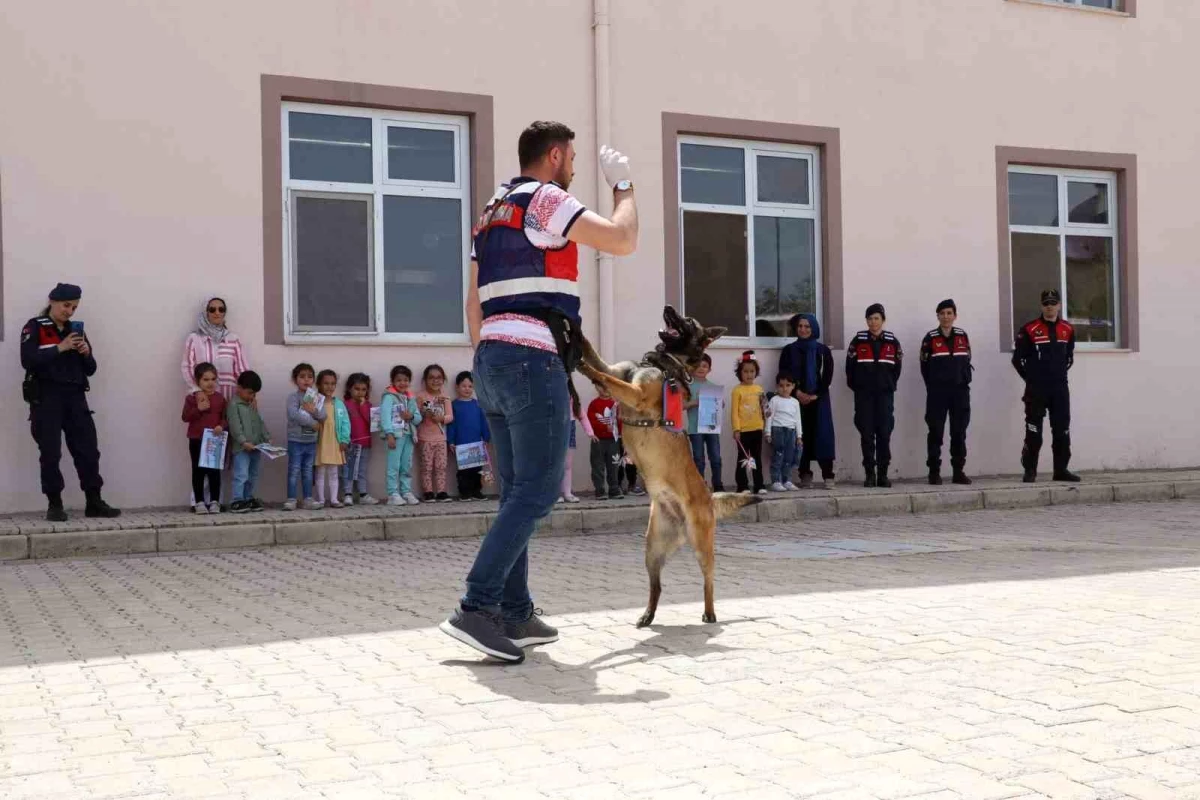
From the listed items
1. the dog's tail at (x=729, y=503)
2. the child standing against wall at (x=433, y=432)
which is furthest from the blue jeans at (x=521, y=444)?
the child standing against wall at (x=433, y=432)

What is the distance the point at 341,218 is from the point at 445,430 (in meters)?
2.23

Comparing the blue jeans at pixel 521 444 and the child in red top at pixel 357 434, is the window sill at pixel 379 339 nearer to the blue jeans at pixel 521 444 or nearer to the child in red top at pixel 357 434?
the child in red top at pixel 357 434

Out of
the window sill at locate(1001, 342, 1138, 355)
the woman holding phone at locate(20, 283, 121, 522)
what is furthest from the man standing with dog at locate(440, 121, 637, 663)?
the window sill at locate(1001, 342, 1138, 355)

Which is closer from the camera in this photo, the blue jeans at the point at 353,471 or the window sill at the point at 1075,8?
the blue jeans at the point at 353,471

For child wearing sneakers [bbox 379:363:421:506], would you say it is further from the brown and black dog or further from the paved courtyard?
the brown and black dog

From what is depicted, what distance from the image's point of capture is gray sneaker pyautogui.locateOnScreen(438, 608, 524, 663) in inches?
205

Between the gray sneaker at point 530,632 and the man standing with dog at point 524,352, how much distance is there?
80 mm

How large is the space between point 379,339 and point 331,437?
1223 mm

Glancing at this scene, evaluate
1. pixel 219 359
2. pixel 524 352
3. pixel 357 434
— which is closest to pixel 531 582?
pixel 524 352

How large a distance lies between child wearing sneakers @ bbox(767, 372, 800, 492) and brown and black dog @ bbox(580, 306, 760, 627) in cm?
769

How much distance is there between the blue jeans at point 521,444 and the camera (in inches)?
204

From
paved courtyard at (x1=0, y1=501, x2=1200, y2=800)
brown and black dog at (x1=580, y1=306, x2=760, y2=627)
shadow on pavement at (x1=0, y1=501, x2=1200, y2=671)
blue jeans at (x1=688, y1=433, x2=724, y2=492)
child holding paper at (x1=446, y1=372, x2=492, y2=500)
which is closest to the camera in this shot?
paved courtyard at (x1=0, y1=501, x2=1200, y2=800)

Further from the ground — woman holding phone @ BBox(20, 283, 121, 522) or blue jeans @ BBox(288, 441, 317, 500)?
woman holding phone @ BBox(20, 283, 121, 522)

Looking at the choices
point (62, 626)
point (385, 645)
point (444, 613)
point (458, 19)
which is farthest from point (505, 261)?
point (458, 19)
